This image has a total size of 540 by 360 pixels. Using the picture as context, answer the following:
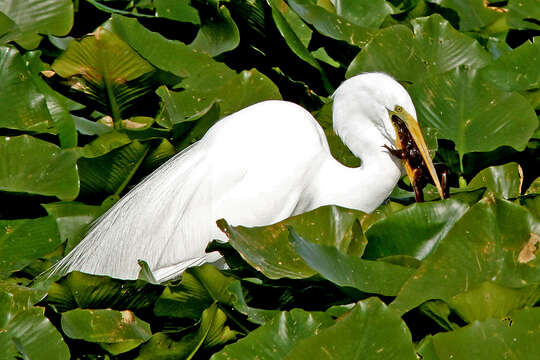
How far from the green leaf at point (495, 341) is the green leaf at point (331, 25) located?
1.66 m

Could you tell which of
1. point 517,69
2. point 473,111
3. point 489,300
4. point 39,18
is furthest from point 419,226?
point 39,18

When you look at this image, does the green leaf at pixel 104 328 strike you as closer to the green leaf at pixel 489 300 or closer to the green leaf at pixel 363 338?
the green leaf at pixel 363 338

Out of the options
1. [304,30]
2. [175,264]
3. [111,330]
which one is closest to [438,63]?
[304,30]

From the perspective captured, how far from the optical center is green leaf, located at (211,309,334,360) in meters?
2.08

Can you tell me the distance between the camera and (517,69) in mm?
3373

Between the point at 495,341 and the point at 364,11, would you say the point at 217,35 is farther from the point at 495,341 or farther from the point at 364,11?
the point at 495,341

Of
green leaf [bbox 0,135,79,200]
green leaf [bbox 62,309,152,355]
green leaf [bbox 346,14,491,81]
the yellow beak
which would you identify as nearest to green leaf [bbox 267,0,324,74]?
green leaf [bbox 346,14,491,81]

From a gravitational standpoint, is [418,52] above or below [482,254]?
below

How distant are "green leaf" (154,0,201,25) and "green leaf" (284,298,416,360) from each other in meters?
1.97

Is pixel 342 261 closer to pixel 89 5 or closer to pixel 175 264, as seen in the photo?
pixel 175 264

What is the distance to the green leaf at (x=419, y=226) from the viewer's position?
2.37 metres

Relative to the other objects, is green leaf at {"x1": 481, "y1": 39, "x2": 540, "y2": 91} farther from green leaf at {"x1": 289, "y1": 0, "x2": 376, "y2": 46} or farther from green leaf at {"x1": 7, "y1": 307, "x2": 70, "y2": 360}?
green leaf at {"x1": 7, "y1": 307, "x2": 70, "y2": 360}

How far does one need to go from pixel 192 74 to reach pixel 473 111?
0.91 m

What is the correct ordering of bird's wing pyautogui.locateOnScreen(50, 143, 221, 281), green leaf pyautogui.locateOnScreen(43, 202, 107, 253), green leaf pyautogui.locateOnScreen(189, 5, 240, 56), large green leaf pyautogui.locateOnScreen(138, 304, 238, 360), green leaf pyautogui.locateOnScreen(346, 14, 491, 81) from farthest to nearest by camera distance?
green leaf pyautogui.locateOnScreen(189, 5, 240, 56) → green leaf pyautogui.locateOnScreen(346, 14, 491, 81) → bird's wing pyautogui.locateOnScreen(50, 143, 221, 281) → green leaf pyautogui.locateOnScreen(43, 202, 107, 253) → large green leaf pyautogui.locateOnScreen(138, 304, 238, 360)
